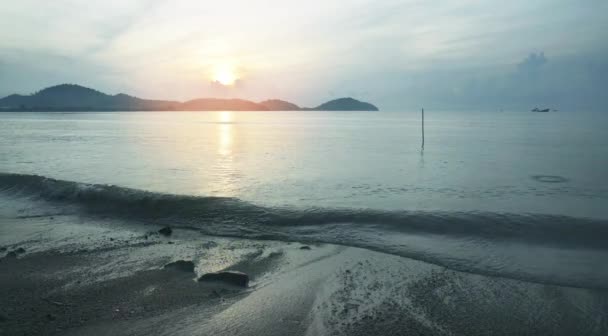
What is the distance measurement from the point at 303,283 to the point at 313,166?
21.3m

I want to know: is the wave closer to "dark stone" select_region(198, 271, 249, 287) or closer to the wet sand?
the wet sand

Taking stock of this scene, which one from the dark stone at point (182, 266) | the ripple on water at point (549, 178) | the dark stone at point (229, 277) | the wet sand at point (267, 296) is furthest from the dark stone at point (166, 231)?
the ripple on water at point (549, 178)

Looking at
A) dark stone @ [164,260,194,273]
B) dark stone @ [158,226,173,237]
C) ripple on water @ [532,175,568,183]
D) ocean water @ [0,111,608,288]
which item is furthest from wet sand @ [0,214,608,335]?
ripple on water @ [532,175,568,183]

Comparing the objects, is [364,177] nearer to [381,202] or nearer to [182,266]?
[381,202]

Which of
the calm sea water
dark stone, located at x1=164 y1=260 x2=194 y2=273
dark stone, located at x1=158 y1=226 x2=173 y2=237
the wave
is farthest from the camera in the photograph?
the calm sea water

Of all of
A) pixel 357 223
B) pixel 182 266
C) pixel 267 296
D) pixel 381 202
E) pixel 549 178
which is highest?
pixel 182 266

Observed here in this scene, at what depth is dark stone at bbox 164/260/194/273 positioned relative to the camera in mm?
8406

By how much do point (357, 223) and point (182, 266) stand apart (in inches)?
248

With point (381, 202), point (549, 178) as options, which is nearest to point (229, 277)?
point (381, 202)

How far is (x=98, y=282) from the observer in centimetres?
770

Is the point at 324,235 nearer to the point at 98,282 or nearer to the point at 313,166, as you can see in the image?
the point at 98,282

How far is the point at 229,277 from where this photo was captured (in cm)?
777

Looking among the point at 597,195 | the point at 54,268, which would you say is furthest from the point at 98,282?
the point at 597,195

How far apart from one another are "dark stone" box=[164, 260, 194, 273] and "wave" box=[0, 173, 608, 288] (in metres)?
2.97
